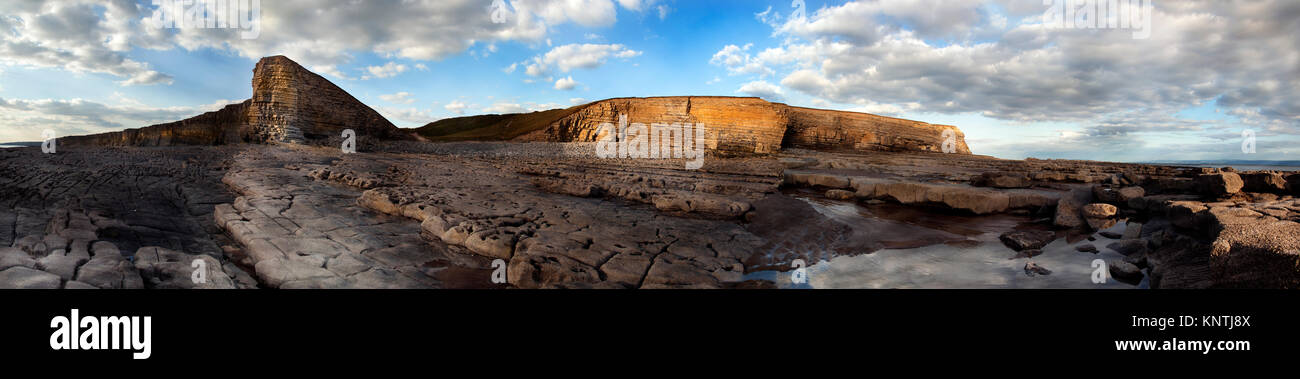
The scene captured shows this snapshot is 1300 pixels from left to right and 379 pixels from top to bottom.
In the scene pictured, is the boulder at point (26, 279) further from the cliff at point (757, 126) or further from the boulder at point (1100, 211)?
the cliff at point (757, 126)

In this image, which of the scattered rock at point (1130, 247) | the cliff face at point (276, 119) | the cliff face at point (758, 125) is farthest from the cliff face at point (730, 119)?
the scattered rock at point (1130, 247)

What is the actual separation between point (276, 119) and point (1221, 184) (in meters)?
31.8

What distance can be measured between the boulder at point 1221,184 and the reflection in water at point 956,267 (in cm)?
124

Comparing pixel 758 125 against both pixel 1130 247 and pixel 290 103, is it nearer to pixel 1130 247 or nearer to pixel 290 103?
pixel 1130 247

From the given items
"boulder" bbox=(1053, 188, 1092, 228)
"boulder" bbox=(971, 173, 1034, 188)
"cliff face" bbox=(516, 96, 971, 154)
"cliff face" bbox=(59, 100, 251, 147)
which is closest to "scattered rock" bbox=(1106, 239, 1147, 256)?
"boulder" bbox=(1053, 188, 1092, 228)

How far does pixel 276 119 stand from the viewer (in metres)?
22.8

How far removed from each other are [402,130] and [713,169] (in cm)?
2261

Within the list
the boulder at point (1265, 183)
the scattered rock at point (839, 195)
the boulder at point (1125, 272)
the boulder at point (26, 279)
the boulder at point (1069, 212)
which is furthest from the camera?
the scattered rock at point (839, 195)

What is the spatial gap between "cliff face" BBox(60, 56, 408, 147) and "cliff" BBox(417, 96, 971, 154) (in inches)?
351

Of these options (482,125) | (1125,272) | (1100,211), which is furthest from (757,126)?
(482,125)

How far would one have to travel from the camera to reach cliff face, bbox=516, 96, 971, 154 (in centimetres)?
2433

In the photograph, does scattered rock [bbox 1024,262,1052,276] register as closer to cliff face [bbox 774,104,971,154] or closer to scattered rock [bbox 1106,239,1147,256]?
scattered rock [bbox 1106,239,1147,256]

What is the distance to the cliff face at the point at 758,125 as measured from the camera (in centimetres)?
2433
